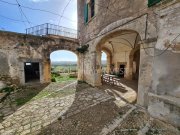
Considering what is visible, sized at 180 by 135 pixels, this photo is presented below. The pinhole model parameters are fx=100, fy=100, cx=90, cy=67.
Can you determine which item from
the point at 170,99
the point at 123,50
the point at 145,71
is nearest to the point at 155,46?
the point at 145,71

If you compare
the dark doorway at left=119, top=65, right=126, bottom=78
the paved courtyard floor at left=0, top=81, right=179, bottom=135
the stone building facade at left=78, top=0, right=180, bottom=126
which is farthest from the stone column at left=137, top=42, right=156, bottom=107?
the dark doorway at left=119, top=65, right=126, bottom=78

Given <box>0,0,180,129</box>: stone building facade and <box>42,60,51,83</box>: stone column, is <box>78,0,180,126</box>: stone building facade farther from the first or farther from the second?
<box>42,60,51,83</box>: stone column

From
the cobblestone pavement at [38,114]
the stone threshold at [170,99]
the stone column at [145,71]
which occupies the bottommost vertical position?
the cobblestone pavement at [38,114]

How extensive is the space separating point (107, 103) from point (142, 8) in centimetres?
477

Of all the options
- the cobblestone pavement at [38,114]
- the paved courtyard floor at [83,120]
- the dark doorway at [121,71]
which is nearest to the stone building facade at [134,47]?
the paved courtyard floor at [83,120]

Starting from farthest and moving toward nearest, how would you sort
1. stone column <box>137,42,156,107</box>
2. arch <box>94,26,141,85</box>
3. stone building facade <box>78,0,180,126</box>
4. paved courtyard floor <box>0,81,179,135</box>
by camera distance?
1. arch <box>94,26,141,85</box>
2. stone column <box>137,42,156,107</box>
3. stone building facade <box>78,0,180,126</box>
4. paved courtyard floor <box>0,81,179,135</box>

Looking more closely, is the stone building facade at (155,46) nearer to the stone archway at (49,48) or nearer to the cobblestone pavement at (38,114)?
the cobblestone pavement at (38,114)

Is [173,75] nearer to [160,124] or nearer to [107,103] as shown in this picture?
[160,124]

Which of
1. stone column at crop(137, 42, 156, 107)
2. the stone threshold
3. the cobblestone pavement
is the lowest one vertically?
the cobblestone pavement

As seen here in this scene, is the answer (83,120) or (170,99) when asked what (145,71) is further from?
(83,120)

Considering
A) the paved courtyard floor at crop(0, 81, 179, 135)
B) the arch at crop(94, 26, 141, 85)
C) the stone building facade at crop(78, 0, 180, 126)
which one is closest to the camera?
the paved courtyard floor at crop(0, 81, 179, 135)

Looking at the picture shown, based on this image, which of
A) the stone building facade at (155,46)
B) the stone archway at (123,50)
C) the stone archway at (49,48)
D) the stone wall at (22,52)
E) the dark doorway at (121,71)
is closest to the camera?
the stone building facade at (155,46)

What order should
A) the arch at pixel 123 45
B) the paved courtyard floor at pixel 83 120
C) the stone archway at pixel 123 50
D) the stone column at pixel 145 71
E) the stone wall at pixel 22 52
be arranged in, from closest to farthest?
the paved courtyard floor at pixel 83 120 < the stone column at pixel 145 71 < the arch at pixel 123 45 < the stone wall at pixel 22 52 < the stone archway at pixel 123 50

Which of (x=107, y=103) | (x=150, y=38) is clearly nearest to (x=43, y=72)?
(x=107, y=103)
